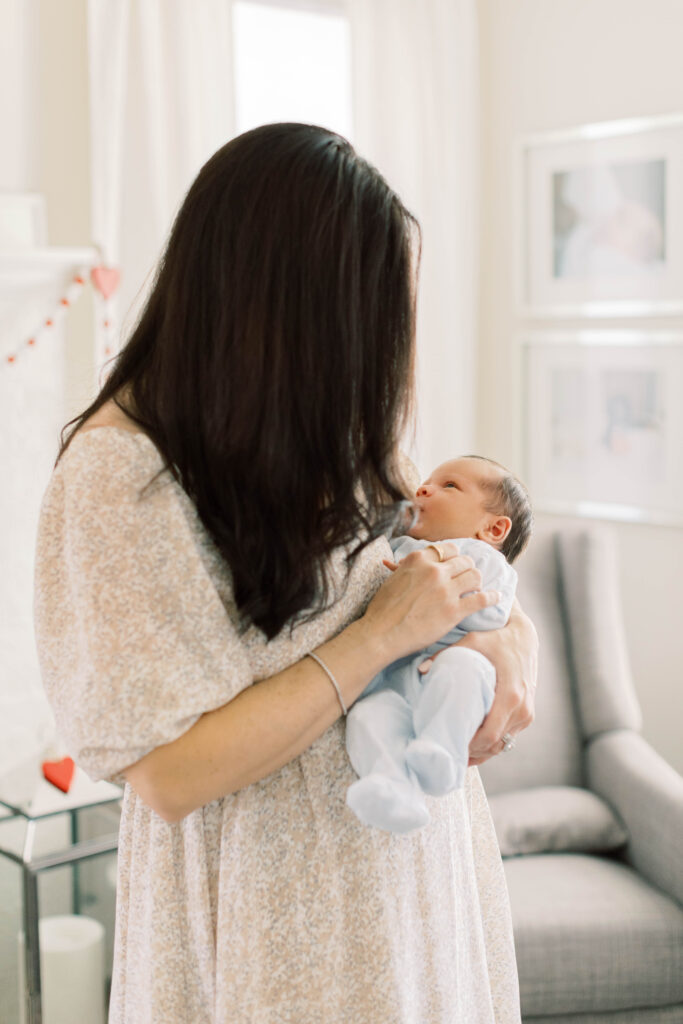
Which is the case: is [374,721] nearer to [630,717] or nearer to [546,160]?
[630,717]

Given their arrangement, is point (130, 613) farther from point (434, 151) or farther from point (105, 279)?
point (434, 151)

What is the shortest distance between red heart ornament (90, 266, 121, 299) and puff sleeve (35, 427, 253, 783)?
1371mm

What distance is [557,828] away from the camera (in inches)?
90.3

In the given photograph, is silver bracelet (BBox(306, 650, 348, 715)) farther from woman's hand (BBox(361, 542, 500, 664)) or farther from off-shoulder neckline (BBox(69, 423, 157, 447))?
off-shoulder neckline (BBox(69, 423, 157, 447))

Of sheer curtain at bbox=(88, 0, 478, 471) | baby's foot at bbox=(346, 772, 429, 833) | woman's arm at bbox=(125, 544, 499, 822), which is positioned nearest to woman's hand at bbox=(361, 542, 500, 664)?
woman's arm at bbox=(125, 544, 499, 822)

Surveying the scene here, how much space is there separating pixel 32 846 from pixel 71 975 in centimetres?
29

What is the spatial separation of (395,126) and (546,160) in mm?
460

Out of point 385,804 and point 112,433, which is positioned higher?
point 112,433

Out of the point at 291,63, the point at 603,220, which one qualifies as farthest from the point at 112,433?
the point at 603,220

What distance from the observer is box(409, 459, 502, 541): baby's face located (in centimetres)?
136

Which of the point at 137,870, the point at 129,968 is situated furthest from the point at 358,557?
the point at 129,968

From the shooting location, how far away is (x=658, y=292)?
2.92m

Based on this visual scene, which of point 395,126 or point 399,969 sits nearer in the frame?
point 399,969

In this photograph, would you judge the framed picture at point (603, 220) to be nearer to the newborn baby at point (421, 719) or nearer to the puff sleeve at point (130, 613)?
the newborn baby at point (421, 719)
